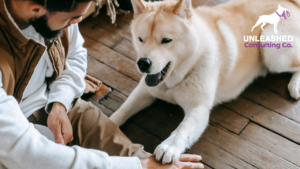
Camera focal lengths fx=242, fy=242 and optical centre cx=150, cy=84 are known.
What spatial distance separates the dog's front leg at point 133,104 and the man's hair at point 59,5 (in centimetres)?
84

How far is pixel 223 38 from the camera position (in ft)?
4.95

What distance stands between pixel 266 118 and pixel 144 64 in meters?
0.94

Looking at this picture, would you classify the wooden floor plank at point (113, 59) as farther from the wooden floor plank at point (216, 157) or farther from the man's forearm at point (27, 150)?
the man's forearm at point (27, 150)

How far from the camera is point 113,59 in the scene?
2031 millimetres

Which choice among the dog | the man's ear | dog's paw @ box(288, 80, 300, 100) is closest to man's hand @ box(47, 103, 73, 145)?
the man's ear

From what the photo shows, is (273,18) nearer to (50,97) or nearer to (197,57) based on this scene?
(197,57)

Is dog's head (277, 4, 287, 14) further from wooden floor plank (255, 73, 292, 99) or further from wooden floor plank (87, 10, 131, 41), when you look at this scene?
wooden floor plank (87, 10, 131, 41)

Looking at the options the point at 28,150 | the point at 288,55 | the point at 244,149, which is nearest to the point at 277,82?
the point at 288,55

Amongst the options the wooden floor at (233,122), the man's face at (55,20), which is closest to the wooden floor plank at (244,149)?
the wooden floor at (233,122)

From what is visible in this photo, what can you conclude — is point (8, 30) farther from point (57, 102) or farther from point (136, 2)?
point (136, 2)

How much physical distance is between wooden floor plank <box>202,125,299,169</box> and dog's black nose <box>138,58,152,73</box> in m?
0.60

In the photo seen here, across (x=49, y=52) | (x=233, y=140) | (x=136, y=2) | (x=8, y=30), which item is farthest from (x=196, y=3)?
(x=8, y=30)

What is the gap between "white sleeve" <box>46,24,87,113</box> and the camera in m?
1.22

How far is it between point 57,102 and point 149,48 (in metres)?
0.53
